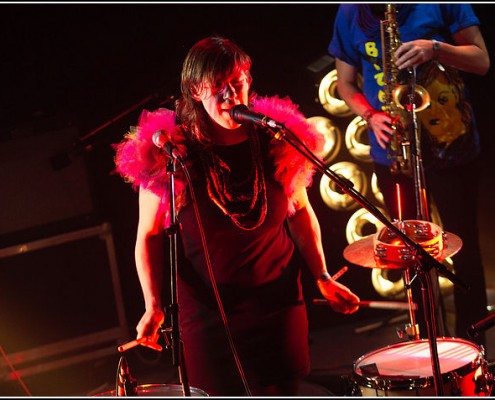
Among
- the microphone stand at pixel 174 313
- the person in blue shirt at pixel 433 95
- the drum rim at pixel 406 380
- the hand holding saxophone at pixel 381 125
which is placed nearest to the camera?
the microphone stand at pixel 174 313

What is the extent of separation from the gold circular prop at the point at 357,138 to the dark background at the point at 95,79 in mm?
456

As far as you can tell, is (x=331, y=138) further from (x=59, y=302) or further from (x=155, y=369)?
(x=59, y=302)

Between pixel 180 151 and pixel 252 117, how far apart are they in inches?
18.0

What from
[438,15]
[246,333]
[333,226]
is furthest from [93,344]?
[438,15]

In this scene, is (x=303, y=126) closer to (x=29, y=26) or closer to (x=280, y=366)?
(x=280, y=366)

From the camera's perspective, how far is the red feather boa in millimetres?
2641

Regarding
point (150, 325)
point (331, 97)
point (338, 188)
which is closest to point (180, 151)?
point (150, 325)

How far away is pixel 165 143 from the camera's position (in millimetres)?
2430

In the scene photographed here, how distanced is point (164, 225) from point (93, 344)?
6.00ft

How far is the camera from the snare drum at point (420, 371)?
8.35ft

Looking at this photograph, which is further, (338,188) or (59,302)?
(338,188)

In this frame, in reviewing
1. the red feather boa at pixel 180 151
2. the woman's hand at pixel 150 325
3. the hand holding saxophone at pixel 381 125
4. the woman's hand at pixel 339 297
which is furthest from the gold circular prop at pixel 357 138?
the woman's hand at pixel 150 325

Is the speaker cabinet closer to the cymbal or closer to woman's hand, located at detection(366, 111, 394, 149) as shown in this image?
woman's hand, located at detection(366, 111, 394, 149)

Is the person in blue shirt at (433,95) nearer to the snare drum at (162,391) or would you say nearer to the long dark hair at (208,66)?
the long dark hair at (208,66)
